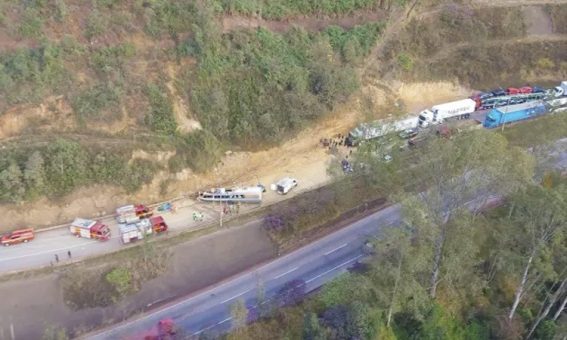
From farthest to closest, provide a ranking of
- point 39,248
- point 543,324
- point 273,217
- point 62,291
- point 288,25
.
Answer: point 288,25, point 273,217, point 39,248, point 62,291, point 543,324

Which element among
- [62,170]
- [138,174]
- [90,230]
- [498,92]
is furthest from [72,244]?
[498,92]

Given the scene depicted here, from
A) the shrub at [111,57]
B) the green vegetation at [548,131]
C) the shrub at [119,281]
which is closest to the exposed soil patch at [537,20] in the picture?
the green vegetation at [548,131]

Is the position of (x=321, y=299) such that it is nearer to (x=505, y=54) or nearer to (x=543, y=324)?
(x=543, y=324)

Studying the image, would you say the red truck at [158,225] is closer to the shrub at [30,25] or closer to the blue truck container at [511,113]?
the shrub at [30,25]

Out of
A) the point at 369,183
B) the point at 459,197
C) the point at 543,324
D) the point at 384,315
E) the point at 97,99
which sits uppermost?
the point at 97,99

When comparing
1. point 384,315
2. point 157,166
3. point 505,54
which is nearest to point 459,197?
point 384,315

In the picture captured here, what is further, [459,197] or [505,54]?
[505,54]
